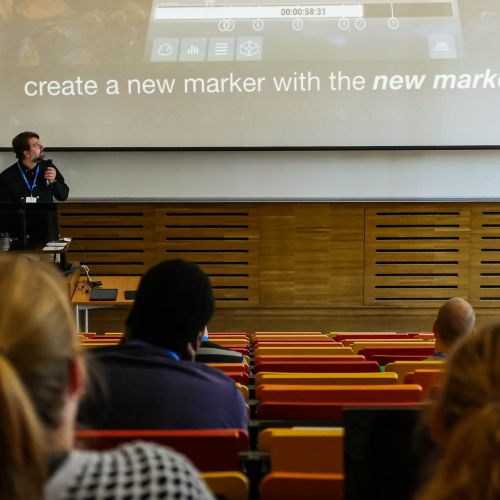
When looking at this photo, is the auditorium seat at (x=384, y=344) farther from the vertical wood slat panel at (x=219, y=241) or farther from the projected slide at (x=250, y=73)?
the projected slide at (x=250, y=73)

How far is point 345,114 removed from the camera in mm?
6680

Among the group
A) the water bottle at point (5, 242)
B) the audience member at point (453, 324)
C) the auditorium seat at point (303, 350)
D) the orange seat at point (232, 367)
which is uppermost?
the water bottle at point (5, 242)

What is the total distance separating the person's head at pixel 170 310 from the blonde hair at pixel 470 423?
1.22 metres

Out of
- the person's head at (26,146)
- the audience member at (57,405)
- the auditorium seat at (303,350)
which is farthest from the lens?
the person's head at (26,146)

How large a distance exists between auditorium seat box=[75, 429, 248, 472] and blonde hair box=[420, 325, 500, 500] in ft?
2.00

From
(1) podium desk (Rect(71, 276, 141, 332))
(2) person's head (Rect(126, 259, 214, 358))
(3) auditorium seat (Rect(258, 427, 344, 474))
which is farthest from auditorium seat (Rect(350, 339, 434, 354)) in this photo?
(3) auditorium seat (Rect(258, 427, 344, 474))

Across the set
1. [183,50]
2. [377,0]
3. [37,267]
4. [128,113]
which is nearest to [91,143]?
[128,113]

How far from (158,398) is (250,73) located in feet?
17.4

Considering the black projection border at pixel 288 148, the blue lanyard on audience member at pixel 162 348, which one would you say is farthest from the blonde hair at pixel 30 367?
the black projection border at pixel 288 148

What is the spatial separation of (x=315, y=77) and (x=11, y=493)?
616 centimetres

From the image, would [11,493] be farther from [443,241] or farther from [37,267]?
[443,241]

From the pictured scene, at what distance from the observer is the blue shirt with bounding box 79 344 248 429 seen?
1.71m

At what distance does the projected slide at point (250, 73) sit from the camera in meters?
6.55

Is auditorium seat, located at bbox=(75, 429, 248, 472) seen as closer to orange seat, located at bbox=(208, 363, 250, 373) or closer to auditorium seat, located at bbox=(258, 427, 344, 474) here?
auditorium seat, located at bbox=(258, 427, 344, 474)
